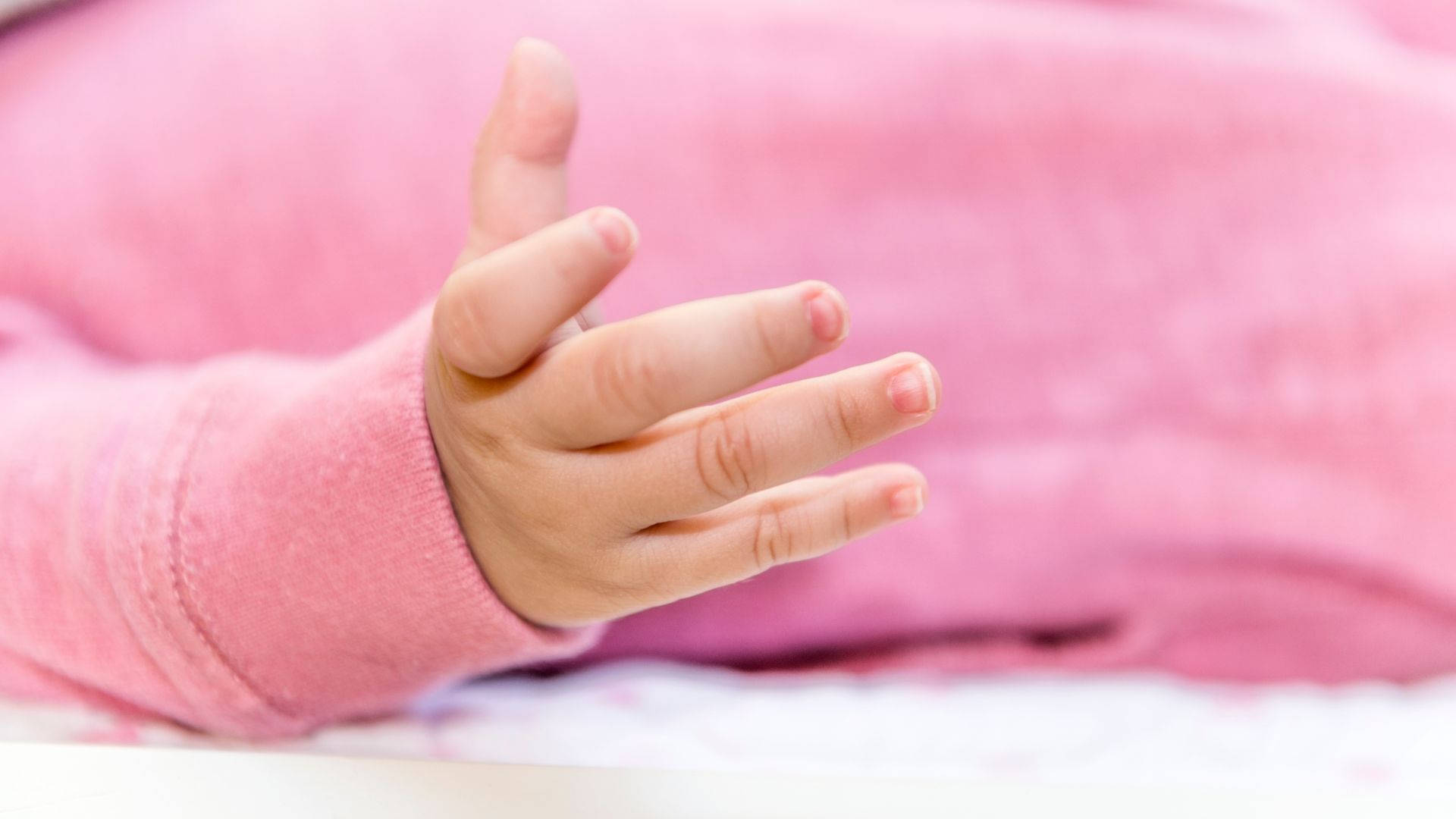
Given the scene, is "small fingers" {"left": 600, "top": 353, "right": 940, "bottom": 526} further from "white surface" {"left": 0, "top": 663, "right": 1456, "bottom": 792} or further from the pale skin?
"white surface" {"left": 0, "top": 663, "right": 1456, "bottom": 792}

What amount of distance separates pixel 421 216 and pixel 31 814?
305 millimetres

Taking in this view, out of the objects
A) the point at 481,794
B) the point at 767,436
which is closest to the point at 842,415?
the point at 767,436

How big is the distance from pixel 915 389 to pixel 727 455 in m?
0.07

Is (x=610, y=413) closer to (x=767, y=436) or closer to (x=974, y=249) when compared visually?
(x=767, y=436)

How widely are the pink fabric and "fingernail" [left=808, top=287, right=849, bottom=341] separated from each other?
23cm

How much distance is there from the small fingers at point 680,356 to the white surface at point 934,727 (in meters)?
0.20

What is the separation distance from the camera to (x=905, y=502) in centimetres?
36

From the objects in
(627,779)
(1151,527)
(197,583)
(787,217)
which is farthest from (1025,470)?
(197,583)

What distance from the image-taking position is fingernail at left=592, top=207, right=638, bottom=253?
31 centimetres

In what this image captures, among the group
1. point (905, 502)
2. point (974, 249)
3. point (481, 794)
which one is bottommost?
point (481, 794)

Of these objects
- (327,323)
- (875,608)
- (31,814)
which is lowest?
(31,814)

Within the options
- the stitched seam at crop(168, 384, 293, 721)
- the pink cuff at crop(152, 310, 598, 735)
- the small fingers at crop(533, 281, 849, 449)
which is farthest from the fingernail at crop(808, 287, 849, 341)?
the stitched seam at crop(168, 384, 293, 721)

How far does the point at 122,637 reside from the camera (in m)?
→ 0.44

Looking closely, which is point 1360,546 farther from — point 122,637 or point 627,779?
point 122,637
